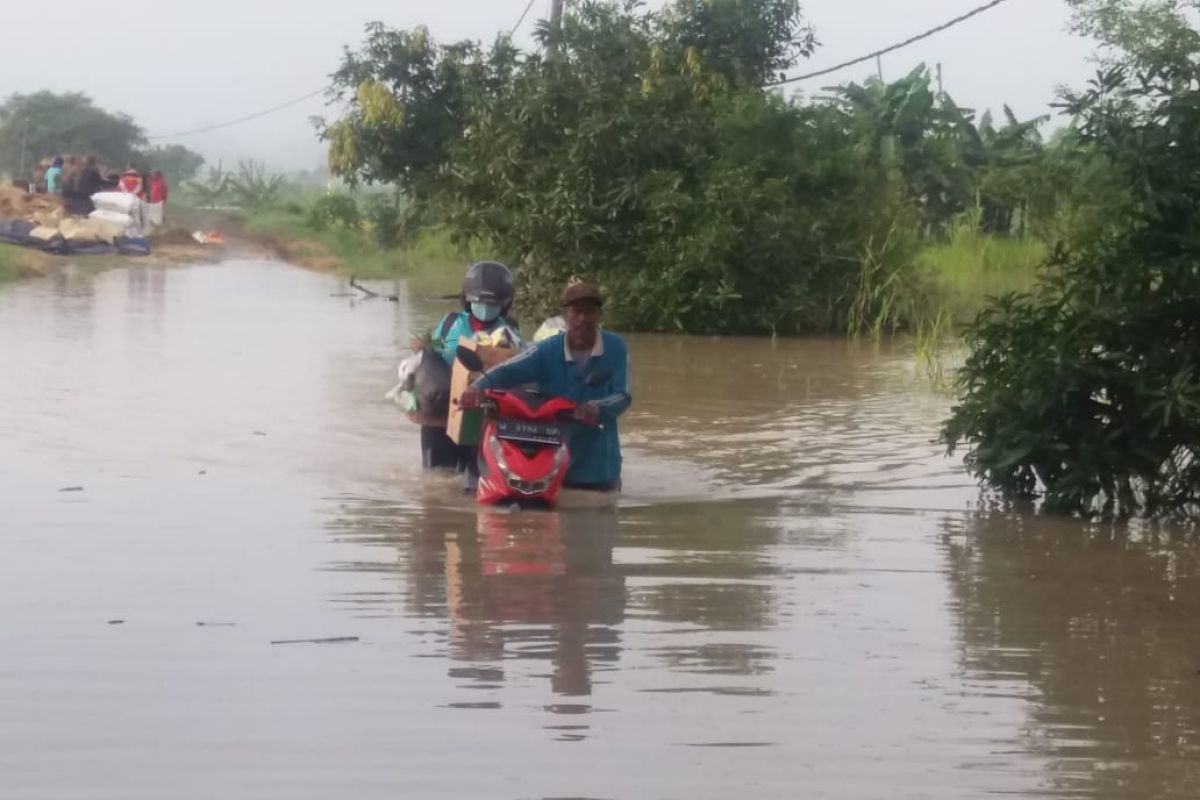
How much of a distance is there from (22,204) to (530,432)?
35.3m

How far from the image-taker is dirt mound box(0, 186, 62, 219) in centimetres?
4106

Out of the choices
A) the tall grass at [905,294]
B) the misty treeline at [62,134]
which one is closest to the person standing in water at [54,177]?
the misty treeline at [62,134]

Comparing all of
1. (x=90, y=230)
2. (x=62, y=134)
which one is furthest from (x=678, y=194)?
(x=62, y=134)

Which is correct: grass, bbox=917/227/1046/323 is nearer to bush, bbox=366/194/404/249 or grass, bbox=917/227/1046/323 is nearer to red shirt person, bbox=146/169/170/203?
bush, bbox=366/194/404/249

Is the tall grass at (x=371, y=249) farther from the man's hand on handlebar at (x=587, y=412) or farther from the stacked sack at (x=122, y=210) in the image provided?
the man's hand on handlebar at (x=587, y=412)

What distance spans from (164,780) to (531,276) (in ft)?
60.7

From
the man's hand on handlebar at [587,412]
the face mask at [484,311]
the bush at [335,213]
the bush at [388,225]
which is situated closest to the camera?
the man's hand on handlebar at [587,412]

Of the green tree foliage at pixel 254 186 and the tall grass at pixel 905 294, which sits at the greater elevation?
the green tree foliage at pixel 254 186

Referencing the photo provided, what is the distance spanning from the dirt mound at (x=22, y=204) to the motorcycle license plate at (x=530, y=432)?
3374 cm

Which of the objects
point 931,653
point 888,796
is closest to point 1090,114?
point 931,653

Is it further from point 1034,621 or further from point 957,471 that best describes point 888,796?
point 957,471

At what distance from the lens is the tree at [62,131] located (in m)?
66.0

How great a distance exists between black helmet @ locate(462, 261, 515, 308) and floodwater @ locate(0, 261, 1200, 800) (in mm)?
1099

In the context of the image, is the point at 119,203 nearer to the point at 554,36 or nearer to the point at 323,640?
the point at 554,36
